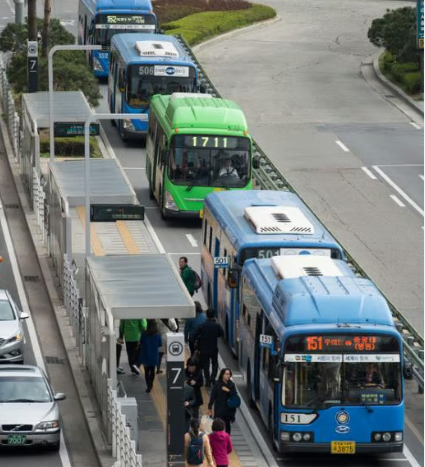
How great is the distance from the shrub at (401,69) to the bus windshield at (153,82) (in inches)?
631

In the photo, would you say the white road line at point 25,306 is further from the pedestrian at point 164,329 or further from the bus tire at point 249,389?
the bus tire at point 249,389

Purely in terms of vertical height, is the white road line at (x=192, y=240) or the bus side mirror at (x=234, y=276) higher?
the bus side mirror at (x=234, y=276)

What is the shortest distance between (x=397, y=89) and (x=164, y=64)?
15.7m

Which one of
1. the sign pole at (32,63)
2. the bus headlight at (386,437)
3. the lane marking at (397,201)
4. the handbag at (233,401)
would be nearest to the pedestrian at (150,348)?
the handbag at (233,401)

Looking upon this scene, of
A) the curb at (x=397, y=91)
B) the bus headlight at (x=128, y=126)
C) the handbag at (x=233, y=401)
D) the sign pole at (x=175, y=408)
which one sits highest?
the sign pole at (x=175, y=408)

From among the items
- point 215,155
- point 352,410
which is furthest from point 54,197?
point 352,410

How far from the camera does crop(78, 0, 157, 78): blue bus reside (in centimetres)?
6800

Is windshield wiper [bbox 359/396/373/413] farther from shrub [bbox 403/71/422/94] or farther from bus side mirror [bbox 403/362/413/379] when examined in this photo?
shrub [bbox 403/71/422/94]

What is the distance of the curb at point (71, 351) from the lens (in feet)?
96.9

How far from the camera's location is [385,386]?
27891 mm

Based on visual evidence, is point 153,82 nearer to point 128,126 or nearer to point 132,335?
point 128,126

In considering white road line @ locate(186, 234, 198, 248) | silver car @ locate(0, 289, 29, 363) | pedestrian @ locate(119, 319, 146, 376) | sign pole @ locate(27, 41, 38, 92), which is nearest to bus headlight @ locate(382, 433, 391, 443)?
pedestrian @ locate(119, 319, 146, 376)

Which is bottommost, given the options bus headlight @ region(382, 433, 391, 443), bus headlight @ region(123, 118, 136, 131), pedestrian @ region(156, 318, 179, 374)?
bus headlight @ region(123, 118, 136, 131)

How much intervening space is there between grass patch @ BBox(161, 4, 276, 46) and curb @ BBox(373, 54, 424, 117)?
28.8 ft
